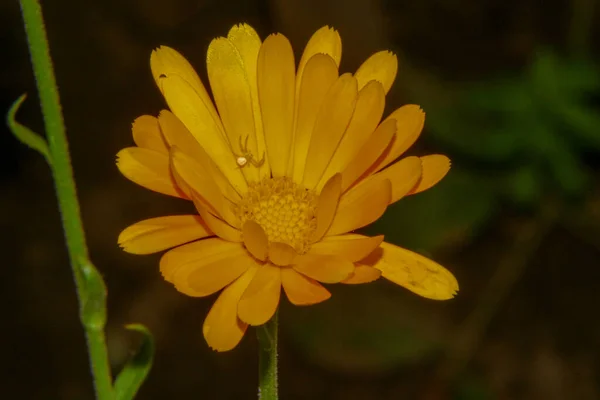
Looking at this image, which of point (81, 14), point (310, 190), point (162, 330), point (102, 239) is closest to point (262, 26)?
point (81, 14)

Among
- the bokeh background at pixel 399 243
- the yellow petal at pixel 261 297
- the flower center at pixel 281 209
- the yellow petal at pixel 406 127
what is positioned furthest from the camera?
the bokeh background at pixel 399 243

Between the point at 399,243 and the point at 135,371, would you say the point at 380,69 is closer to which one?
the point at 135,371

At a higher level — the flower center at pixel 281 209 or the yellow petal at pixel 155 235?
the flower center at pixel 281 209

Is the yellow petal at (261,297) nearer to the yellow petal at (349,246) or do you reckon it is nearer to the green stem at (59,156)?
the yellow petal at (349,246)

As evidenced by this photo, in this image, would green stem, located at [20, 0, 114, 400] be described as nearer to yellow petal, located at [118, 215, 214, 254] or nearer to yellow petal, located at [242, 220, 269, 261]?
yellow petal, located at [118, 215, 214, 254]

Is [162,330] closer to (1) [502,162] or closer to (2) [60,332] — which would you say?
(2) [60,332]

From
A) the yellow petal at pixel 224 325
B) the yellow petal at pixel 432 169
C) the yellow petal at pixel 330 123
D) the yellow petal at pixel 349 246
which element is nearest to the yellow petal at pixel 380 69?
the yellow petal at pixel 330 123

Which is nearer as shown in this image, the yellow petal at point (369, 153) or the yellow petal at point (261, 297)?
the yellow petal at point (261, 297)
